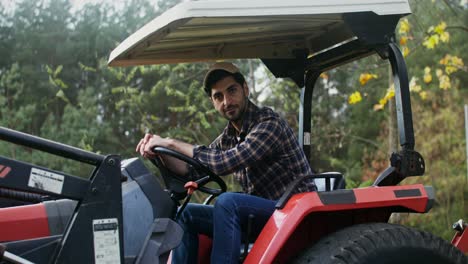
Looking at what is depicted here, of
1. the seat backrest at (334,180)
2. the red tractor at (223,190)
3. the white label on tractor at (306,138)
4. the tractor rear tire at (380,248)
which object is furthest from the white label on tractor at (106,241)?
the white label on tractor at (306,138)

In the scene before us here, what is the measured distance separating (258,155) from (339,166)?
13912 millimetres

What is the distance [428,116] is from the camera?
1620 centimetres

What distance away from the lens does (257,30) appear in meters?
3.87

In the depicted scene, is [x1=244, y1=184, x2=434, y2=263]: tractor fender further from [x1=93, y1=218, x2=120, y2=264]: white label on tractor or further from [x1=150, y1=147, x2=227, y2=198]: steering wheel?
[x1=93, y1=218, x2=120, y2=264]: white label on tractor

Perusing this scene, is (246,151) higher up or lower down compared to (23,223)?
higher up

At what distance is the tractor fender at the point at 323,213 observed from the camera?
326cm

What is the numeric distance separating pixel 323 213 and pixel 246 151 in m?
0.52

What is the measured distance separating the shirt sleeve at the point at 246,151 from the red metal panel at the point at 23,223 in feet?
2.84

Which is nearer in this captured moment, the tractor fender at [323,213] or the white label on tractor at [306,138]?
the tractor fender at [323,213]

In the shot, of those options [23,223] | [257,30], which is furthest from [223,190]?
[23,223]

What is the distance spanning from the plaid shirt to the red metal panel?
87 cm

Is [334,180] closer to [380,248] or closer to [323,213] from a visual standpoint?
[323,213]

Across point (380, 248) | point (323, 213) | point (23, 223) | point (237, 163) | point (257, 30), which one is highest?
point (257, 30)

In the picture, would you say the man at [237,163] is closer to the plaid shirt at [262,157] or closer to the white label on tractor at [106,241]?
the plaid shirt at [262,157]
